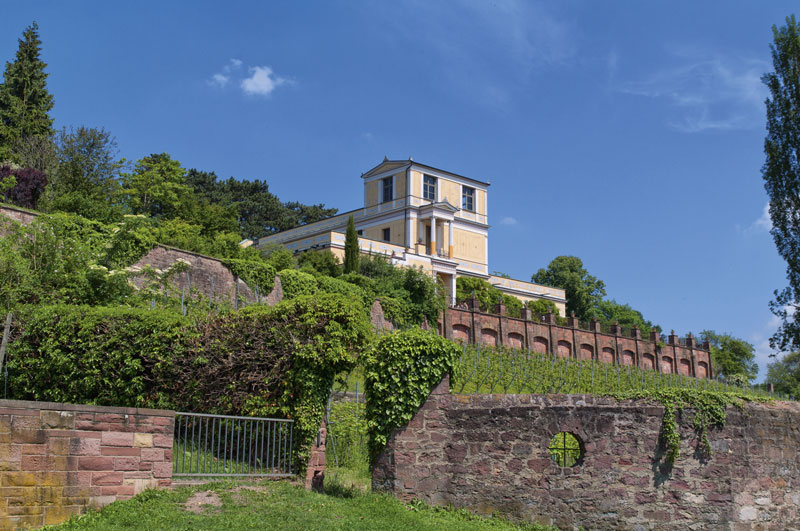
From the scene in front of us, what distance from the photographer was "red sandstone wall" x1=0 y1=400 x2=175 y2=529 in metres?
9.34

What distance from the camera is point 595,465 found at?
38.4 ft

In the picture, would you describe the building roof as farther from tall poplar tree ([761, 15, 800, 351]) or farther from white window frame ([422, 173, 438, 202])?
tall poplar tree ([761, 15, 800, 351])

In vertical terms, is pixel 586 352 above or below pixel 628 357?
above

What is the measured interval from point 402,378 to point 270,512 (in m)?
3.13

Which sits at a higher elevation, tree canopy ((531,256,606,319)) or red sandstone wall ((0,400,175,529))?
tree canopy ((531,256,606,319))

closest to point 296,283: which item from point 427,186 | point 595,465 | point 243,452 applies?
point 243,452

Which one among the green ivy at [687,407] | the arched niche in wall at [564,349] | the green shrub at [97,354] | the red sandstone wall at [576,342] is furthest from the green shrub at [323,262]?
the green ivy at [687,407]

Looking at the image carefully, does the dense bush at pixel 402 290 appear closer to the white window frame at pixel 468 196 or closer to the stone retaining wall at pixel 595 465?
the white window frame at pixel 468 196

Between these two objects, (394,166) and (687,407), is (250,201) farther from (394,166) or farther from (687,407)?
(687,407)

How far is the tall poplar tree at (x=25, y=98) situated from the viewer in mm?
38781

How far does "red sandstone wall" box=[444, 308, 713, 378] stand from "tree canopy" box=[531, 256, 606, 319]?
39.0 ft

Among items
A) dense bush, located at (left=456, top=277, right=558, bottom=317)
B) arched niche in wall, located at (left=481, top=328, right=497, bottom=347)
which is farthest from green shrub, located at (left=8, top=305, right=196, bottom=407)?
dense bush, located at (left=456, top=277, right=558, bottom=317)

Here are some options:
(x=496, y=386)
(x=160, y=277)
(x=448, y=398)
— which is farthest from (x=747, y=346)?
(x=448, y=398)

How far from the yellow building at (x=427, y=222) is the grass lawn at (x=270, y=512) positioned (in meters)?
39.8
